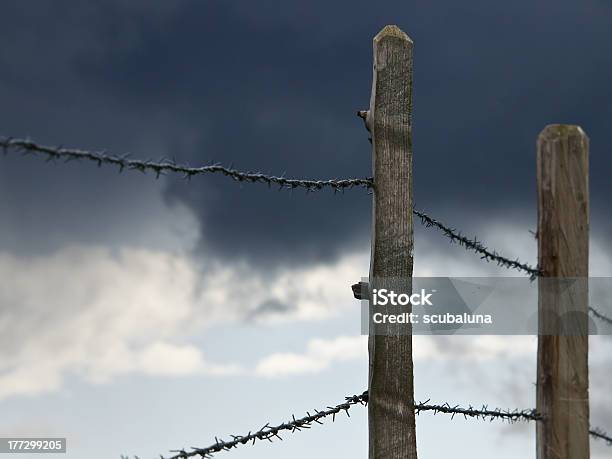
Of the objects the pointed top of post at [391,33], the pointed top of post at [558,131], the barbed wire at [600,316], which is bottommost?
the barbed wire at [600,316]

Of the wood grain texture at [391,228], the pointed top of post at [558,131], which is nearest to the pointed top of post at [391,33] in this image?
the wood grain texture at [391,228]

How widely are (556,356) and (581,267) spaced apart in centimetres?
48

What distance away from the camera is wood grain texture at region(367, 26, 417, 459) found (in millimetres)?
4301

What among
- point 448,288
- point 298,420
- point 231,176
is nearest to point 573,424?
point 448,288

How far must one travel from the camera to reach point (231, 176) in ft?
13.0

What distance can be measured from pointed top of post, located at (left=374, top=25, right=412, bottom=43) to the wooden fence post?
88cm

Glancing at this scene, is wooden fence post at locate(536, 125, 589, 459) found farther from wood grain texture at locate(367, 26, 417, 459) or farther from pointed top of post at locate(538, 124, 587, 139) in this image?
wood grain texture at locate(367, 26, 417, 459)

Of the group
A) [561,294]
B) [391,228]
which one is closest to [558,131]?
[561,294]

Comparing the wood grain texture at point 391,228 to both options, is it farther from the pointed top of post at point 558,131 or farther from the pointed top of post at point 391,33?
the pointed top of post at point 558,131

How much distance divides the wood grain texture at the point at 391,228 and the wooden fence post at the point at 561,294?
2.23 ft

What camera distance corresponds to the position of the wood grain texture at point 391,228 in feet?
14.1

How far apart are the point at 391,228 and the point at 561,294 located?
36.6 inches

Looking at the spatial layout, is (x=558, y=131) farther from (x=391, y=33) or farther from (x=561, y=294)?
(x=391, y=33)

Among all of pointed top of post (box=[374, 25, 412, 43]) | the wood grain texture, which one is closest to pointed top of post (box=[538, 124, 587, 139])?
the wood grain texture
